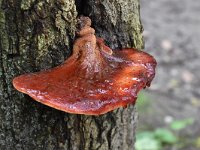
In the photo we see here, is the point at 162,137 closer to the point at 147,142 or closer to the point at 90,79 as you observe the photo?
the point at 147,142

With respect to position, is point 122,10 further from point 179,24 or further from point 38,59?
point 179,24

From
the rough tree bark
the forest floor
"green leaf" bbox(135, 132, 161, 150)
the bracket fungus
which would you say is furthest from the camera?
the forest floor

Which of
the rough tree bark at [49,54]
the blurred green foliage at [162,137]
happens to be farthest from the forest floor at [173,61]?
the rough tree bark at [49,54]

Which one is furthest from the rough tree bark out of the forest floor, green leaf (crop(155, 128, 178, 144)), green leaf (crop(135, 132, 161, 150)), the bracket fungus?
the forest floor

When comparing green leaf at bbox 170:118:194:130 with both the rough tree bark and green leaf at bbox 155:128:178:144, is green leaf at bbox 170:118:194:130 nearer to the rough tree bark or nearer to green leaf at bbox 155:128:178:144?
green leaf at bbox 155:128:178:144

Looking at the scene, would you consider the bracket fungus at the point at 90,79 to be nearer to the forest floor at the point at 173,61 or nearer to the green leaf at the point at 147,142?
the green leaf at the point at 147,142

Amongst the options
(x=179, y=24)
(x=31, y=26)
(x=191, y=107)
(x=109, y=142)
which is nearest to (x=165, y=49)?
(x=179, y=24)

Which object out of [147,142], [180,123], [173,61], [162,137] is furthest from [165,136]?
[173,61]
